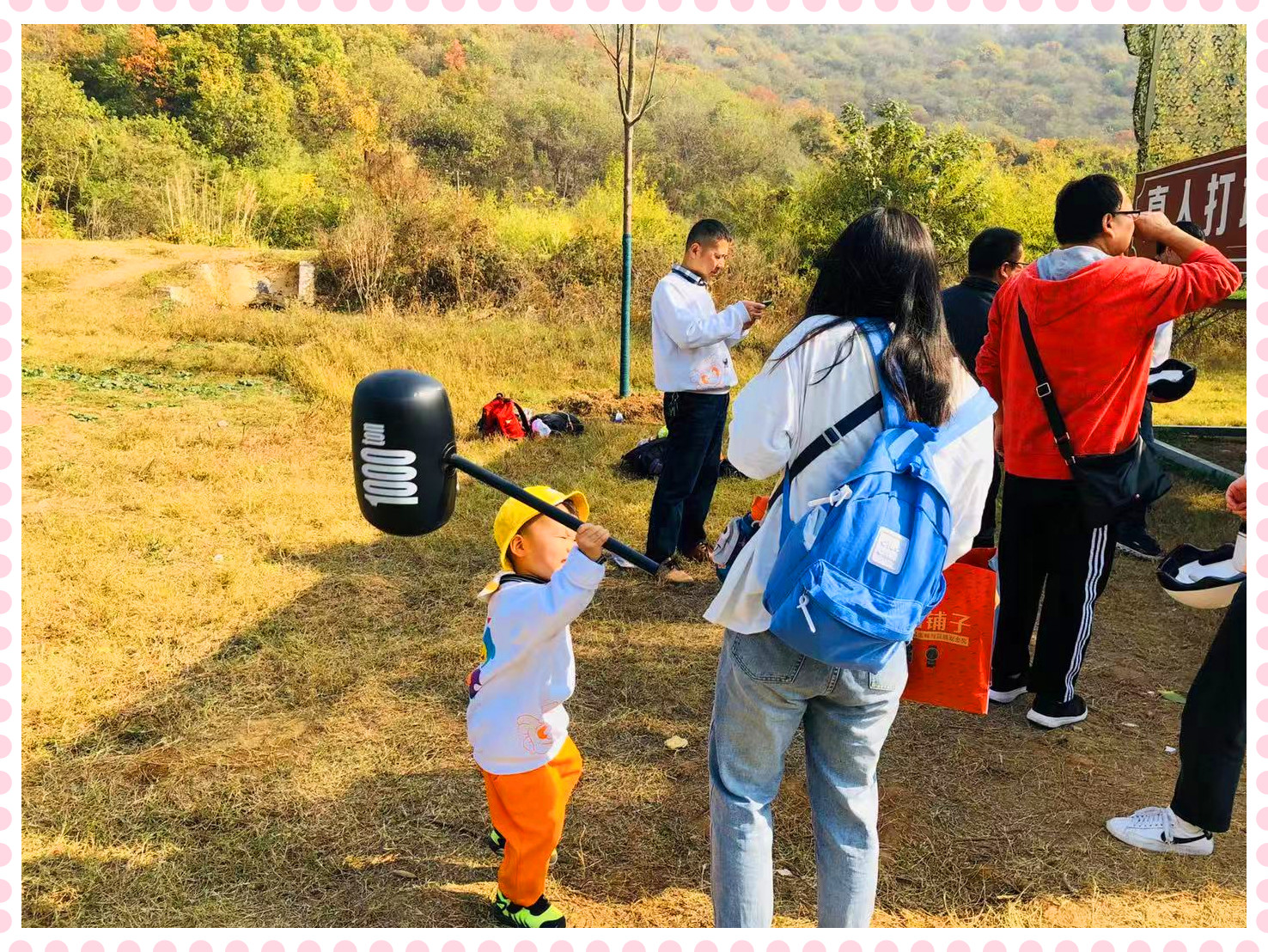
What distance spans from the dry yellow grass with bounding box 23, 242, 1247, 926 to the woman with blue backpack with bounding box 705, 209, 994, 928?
73 cm

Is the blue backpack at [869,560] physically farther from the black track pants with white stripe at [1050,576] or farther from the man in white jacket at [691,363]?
the man in white jacket at [691,363]

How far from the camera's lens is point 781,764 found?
6.18ft

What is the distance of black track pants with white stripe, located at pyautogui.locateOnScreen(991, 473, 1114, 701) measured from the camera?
3193mm

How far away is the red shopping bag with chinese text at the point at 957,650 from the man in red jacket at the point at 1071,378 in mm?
1136

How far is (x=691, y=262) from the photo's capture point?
4.46 meters

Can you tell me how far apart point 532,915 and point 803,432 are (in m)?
1.46

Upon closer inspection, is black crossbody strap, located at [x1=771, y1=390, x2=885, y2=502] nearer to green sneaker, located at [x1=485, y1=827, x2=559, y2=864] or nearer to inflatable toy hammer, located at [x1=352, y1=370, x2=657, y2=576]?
inflatable toy hammer, located at [x1=352, y1=370, x2=657, y2=576]

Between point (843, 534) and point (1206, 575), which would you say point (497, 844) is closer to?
point (843, 534)

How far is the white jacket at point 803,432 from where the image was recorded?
1.79m

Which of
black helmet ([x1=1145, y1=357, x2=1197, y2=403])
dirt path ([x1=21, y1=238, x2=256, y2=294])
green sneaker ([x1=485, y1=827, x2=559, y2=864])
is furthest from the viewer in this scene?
dirt path ([x1=21, y1=238, x2=256, y2=294])

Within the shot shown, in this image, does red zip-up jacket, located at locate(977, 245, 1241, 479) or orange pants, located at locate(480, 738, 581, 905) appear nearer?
orange pants, located at locate(480, 738, 581, 905)

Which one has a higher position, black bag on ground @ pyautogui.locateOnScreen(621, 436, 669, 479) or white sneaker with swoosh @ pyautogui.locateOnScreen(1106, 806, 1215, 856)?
black bag on ground @ pyautogui.locateOnScreen(621, 436, 669, 479)

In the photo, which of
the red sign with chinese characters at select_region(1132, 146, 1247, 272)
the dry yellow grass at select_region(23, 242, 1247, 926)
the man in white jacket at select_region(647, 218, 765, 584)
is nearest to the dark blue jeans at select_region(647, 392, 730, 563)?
the man in white jacket at select_region(647, 218, 765, 584)

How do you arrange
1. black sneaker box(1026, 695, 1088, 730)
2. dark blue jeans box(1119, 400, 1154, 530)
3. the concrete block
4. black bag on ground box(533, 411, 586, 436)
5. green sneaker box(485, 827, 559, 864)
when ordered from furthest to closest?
the concrete block < black bag on ground box(533, 411, 586, 436) < black sneaker box(1026, 695, 1088, 730) < dark blue jeans box(1119, 400, 1154, 530) < green sneaker box(485, 827, 559, 864)
